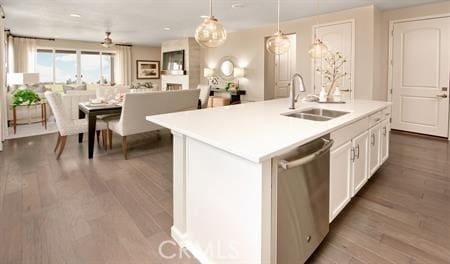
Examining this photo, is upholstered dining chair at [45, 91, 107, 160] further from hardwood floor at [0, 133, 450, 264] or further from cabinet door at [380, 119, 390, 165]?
cabinet door at [380, 119, 390, 165]

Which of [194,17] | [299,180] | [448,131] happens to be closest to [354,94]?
[448,131]

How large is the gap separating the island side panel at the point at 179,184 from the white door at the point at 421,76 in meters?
5.20

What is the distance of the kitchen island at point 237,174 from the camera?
4.44ft

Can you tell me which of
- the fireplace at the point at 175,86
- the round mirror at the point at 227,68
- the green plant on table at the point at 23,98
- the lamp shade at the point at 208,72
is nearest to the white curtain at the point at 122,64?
the fireplace at the point at 175,86

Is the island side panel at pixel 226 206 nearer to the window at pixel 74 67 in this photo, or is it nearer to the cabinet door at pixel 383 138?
the cabinet door at pixel 383 138

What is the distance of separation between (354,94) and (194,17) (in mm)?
3693

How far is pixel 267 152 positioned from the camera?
4.13ft

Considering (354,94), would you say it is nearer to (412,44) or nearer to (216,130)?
(412,44)

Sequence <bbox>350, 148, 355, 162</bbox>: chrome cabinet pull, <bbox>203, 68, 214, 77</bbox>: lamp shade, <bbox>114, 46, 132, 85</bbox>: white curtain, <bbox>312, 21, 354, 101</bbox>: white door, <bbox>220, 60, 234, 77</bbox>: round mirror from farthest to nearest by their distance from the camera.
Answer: <bbox>114, 46, 132, 85</bbox>: white curtain
<bbox>203, 68, 214, 77</bbox>: lamp shade
<bbox>220, 60, 234, 77</bbox>: round mirror
<bbox>312, 21, 354, 101</bbox>: white door
<bbox>350, 148, 355, 162</bbox>: chrome cabinet pull

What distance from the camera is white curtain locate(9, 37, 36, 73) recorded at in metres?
8.57

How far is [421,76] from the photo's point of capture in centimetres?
520

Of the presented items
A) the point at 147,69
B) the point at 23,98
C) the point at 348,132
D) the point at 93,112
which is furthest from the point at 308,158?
the point at 147,69

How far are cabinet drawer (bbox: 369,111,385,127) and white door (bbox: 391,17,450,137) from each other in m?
2.78

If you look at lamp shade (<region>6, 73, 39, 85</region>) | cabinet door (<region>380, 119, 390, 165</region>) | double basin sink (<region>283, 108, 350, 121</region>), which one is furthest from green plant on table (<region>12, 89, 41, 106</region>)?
cabinet door (<region>380, 119, 390, 165</region>)
